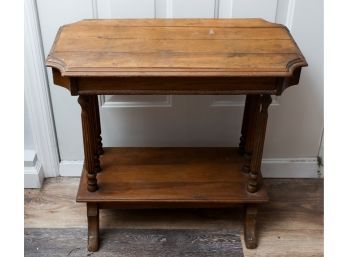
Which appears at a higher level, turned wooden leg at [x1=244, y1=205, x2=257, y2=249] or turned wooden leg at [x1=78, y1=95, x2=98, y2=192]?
turned wooden leg at [x1=78, y1=95, x2=98, y2=192]

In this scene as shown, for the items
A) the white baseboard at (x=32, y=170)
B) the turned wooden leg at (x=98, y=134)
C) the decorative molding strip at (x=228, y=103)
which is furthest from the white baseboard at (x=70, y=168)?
the decorative molding strip at (x=228, y=103)

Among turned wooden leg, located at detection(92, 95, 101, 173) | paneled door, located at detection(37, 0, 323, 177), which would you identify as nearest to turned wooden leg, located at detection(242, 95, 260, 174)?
paneled door, located at detection(37, 0, 323, 177)

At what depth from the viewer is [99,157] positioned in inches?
73.4

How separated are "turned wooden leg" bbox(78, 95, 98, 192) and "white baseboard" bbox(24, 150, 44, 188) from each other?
1.49 ft

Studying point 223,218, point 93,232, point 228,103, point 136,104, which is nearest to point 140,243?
point 93,232

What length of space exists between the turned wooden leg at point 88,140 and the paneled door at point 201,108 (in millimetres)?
361

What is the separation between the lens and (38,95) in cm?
185

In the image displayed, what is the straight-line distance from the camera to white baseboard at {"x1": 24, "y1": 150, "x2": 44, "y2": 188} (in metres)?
1.99

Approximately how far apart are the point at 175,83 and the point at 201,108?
0.61 m

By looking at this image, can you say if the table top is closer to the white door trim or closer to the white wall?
the white door trim

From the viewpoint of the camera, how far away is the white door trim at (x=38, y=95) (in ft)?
5.58

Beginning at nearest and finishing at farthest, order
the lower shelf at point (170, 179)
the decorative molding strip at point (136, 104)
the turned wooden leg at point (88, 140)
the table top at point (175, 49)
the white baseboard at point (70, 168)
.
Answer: the table top at point (175, 49), the turned wooden leg at point (88, 140), the lower shelf at point (170, 179), the decorative molding strip at point (136, 104), the white baseboard at point (70, 168)

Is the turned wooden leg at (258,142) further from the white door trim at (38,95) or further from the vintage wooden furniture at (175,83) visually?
the white door trim at (38,95)
